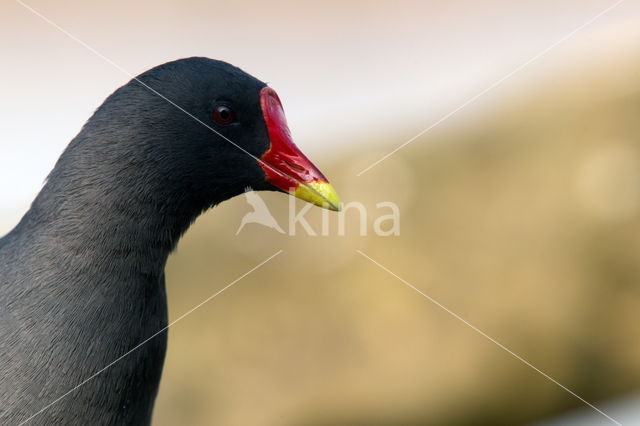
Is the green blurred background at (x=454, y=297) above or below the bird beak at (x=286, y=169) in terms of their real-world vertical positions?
below

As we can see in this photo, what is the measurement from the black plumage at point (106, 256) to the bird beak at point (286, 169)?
0.44ft

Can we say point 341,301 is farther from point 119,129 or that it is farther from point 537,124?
point 119,129

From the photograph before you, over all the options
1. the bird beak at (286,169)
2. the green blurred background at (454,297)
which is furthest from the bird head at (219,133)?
the green blurred background at (454,297)

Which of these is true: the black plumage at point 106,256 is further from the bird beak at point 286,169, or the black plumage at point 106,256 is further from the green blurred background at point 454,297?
the green blurred background at point 454,297

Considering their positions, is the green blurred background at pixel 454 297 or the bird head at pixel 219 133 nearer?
the bird head at pixel 219 133

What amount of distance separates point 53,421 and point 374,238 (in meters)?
2.26

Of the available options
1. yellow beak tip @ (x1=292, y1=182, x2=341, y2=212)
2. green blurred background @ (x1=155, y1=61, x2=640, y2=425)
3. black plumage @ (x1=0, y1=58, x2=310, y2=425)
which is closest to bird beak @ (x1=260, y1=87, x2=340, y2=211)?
yellow beak tip @ (x1=292, y1=182, x2=341, y2=212)

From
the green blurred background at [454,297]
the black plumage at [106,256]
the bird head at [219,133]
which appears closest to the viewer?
the black plumage at [106,256]

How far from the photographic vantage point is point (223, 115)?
1772 mm

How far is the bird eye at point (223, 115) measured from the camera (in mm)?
1759

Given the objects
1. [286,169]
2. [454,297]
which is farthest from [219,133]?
[454,297]

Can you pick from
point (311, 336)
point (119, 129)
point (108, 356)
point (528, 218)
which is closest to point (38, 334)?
point (108, 356)

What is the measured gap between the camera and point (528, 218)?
3650 mm

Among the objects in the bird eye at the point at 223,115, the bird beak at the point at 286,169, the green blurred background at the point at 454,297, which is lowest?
the green blurred background at the point at 454,297
